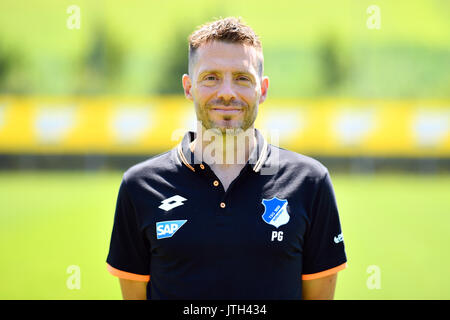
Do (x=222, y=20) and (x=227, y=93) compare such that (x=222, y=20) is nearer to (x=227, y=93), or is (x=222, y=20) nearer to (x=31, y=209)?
(x=227, y=93)

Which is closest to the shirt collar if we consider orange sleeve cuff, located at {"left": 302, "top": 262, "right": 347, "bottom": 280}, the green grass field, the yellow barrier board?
orange sleeve cuff, located at {"left": 302, "top": 262, "right": 347, "bottom": 280}

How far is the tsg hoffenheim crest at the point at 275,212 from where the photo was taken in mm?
2312

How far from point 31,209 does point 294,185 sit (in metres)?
8.95

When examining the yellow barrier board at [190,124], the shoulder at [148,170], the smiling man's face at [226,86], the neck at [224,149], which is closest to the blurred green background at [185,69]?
the yellow barrier board at [190,124]

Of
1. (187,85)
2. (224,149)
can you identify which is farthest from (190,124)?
(224,149)

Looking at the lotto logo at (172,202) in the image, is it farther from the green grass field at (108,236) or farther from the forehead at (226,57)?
the green grass field at (108,236)

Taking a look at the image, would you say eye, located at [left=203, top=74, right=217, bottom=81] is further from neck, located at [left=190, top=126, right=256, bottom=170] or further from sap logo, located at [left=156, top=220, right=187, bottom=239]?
sap logo, located at [left=156, top=220, right=187, bottom=239]

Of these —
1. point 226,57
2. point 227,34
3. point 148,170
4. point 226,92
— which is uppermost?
point 227,34

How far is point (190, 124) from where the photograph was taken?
18109 millimetres

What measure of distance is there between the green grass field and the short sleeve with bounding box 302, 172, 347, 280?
3292 millimetres

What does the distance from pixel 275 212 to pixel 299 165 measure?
0.27m

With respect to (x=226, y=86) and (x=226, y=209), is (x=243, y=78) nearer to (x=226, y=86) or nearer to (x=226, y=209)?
(x=226, y=86)

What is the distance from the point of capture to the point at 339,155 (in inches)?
661
